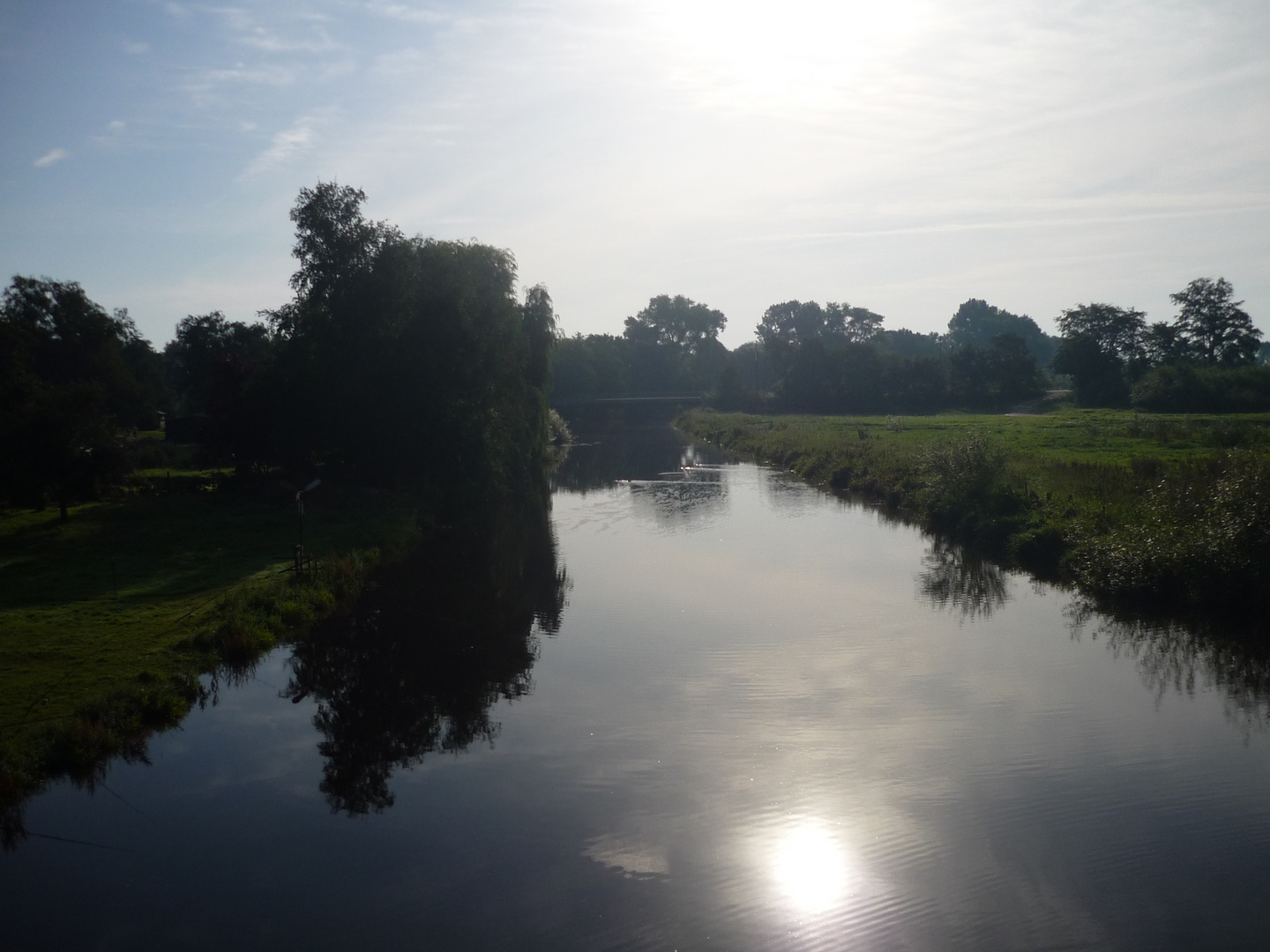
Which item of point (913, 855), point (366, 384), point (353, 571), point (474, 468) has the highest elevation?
point (366, 384)

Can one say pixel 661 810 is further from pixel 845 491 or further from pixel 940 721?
pixel 845 491

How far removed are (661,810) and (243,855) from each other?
462 centimetres

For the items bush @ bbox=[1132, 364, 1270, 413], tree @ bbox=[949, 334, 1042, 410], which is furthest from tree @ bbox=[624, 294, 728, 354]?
bush @ bbox=[1132, 364, 1270, 413]

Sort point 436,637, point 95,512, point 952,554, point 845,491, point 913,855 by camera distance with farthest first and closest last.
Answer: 1. point 845,491
2. point 95,512
3. point 952,554
4. point 436,637
5. point 913,855

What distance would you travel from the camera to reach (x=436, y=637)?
1823 centimetres

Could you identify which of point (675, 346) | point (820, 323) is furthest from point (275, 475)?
point (820, 323)

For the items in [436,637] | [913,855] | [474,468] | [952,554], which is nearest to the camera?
[913,855]

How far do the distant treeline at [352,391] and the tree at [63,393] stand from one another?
5 cm

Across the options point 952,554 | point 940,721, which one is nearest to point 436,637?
point 940,721

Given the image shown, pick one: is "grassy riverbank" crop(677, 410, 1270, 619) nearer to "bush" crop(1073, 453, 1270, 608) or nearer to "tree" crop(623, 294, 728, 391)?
"bush" crop(1073, 453, 1270, 608)

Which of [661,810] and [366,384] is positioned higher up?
[366,384]

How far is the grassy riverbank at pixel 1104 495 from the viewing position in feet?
58.4

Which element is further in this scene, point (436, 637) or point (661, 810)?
point (436, 637)

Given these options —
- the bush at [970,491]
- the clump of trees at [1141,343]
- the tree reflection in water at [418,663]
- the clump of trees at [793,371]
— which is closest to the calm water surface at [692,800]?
the tree reflection in water at [418,663]
